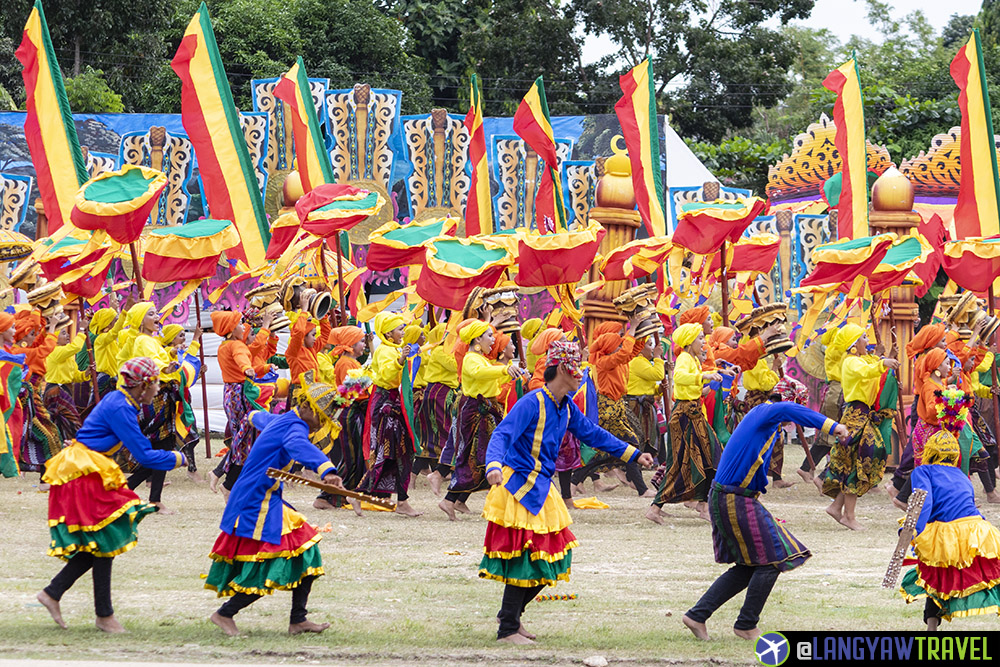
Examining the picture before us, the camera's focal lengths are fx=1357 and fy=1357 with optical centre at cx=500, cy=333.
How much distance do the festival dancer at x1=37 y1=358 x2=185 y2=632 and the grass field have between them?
0.24m

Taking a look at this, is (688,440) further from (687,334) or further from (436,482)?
(436,482)

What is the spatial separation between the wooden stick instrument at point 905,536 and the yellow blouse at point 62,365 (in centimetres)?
916

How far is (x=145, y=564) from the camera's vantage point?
863 cm

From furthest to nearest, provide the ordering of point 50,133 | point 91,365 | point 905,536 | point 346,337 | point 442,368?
1. point 50,133
2. point 91,365
3. point 442,368
4. point 346,337
5. point 905,536

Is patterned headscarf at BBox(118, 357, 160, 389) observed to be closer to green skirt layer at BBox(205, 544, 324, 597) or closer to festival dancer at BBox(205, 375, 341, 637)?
festival dancer at BBox(205, 375, 341, 637)

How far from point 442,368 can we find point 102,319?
3.12 meters

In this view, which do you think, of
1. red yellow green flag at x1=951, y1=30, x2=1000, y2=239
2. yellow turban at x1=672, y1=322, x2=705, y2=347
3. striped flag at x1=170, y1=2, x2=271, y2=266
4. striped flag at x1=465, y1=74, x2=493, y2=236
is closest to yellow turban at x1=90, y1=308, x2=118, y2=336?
striped flag at x1=170, y1=2, x2=271, y2=266

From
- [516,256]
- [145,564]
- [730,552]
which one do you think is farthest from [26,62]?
[730,552]

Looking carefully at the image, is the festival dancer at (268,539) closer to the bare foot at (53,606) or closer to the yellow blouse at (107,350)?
the bare foot at (53,606)

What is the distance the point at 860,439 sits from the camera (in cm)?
1091

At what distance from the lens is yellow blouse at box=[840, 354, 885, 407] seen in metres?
10.9

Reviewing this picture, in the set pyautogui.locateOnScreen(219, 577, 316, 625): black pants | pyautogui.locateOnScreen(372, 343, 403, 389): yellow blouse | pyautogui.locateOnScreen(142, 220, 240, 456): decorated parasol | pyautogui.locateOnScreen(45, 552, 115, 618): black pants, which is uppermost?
pyautogui.locateOnScreen(142, 220, 240, 456): decorated parasol

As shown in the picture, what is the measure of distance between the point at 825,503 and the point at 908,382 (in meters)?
1.80

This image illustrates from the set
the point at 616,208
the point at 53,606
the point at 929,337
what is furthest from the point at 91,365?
the point at 929,337
